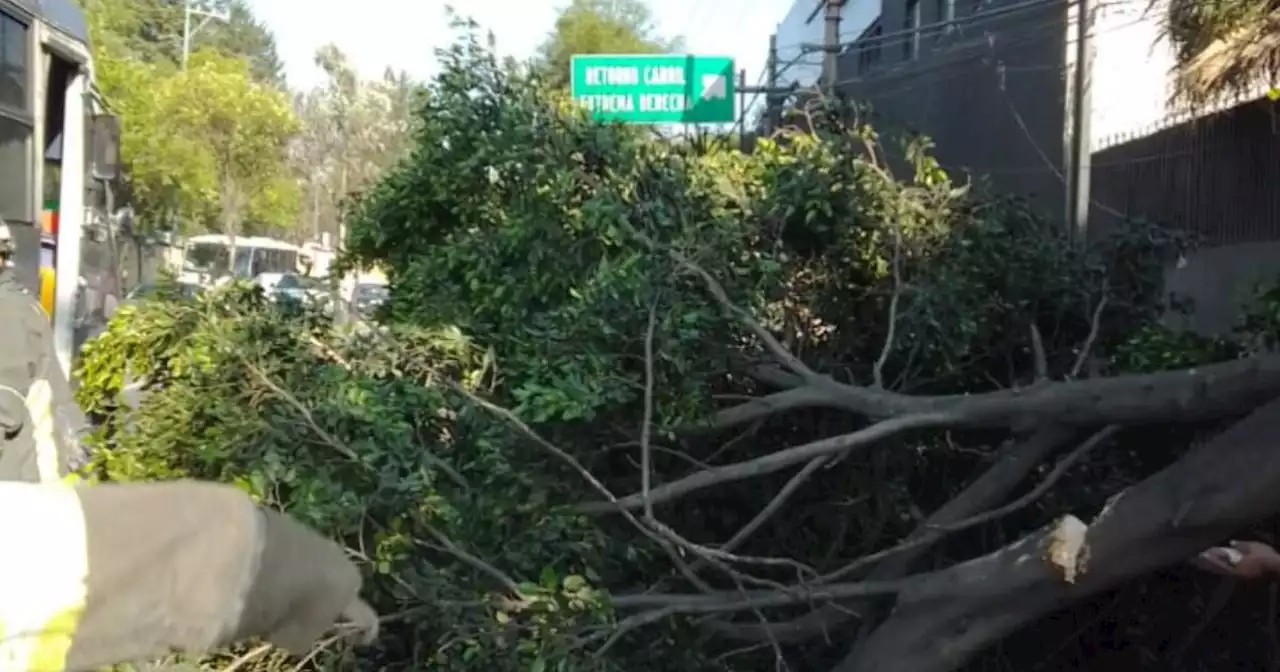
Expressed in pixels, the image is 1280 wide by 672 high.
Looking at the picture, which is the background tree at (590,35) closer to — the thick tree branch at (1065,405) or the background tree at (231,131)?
the background tree at (231,131)

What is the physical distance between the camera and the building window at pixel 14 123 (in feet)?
25.2

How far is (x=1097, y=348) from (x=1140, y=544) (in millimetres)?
1898

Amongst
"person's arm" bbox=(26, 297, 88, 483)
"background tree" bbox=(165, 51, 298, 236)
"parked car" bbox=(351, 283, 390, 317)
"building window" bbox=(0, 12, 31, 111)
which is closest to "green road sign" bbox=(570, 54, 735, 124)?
"parked car" bbox=(351, 283, 390, 317)

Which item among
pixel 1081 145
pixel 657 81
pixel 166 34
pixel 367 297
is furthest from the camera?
pixel 166 34

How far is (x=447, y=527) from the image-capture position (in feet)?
18.0

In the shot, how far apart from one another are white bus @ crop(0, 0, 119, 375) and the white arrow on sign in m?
7.88

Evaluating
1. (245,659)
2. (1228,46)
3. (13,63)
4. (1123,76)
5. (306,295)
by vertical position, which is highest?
(1123,76)

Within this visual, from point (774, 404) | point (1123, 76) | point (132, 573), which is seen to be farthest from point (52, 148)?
point (1123, 76)

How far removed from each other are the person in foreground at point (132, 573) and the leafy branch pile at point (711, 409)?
118 inches

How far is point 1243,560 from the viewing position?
4840 mm

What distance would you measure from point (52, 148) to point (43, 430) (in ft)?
12.4

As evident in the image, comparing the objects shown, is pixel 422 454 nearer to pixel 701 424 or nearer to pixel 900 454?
pixel 701 424

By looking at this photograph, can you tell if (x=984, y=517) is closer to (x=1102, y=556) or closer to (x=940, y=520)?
(x=940, y=520)

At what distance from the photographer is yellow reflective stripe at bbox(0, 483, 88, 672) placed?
1829mm
